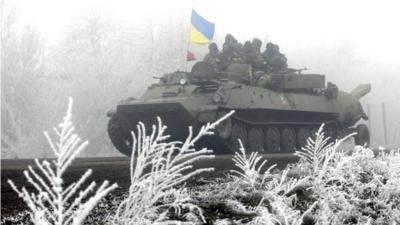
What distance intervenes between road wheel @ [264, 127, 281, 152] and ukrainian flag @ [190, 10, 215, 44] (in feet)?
11.8

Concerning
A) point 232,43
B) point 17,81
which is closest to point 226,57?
point 232,43

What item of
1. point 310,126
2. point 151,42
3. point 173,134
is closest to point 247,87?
point 173,134

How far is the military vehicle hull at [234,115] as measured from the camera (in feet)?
49.2

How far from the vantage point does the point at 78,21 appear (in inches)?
1394

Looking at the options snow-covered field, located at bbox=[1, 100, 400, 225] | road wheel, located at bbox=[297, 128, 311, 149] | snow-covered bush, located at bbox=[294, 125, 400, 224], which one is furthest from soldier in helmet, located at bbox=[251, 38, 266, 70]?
snow-covered bush, located at bbox=[294, 125, 400, 224]

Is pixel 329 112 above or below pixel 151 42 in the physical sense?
below

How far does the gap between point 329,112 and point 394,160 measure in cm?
1272

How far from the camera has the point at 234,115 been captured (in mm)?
15391

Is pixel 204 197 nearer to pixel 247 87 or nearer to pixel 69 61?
pixel 247 87

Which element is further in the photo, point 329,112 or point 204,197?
point 329,112

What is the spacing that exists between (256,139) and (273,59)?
124 inches

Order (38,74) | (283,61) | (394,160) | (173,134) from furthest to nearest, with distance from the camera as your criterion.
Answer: (38,74) < (283,61) < (173,134) < (394,160)

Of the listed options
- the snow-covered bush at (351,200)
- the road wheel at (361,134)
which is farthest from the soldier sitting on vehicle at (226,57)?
the snow-covered bush at (351,200)

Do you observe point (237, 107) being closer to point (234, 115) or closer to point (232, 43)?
point (234, 115)
